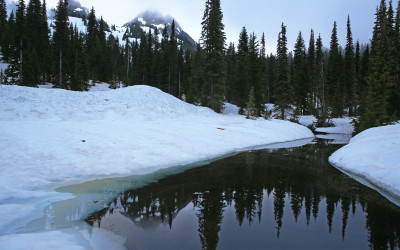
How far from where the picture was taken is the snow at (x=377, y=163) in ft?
26.8

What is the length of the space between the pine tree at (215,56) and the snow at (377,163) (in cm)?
2100

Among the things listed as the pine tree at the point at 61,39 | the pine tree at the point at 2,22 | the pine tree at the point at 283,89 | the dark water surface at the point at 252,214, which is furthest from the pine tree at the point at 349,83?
the pine tree at the point at 2,22

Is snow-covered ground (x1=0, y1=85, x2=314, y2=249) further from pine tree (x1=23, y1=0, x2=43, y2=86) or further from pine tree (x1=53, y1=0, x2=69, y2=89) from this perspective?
pine tree (x1=23, y1=0, x2=43, y2=86)

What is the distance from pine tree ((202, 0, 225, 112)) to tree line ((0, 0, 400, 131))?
0.43 feet

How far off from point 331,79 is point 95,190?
59.6 metres

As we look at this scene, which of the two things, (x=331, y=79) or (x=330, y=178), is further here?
(x=331, y=79)

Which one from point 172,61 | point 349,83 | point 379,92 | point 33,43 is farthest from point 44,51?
point 349,83

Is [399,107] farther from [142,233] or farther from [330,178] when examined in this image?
Result: [142,233]

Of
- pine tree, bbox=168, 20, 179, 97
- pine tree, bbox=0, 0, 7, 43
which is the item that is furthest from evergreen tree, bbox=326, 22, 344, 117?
pine tree, bbox=0, 0, 7, 43

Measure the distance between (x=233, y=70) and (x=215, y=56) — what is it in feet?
60.4

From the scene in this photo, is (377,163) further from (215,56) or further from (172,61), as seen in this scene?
(172,61)

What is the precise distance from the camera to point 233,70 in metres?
49.6

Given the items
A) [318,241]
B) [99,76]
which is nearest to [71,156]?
[318,241]

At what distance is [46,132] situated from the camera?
11.6 meters
